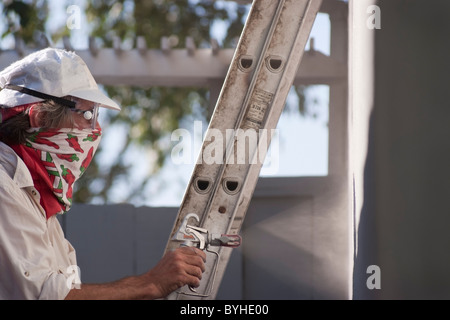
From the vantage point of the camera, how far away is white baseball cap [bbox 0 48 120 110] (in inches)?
111

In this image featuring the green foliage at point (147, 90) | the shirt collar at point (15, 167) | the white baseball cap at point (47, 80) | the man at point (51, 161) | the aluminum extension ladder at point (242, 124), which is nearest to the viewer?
the man at point (51, 161)

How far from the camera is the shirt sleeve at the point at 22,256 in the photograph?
249 cm

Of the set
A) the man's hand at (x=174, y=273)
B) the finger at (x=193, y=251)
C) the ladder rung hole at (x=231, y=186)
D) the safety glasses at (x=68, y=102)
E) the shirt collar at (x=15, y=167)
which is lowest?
the man's hand at (x=174, y=273)

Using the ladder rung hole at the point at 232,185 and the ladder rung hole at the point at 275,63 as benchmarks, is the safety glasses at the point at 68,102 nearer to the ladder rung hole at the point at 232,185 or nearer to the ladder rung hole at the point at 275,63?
the ladder rung hole at the point at 232,185

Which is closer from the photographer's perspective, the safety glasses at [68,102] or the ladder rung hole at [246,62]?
the safety glasses at [68,102]

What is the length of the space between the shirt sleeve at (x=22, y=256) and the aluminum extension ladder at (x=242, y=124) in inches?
24.0

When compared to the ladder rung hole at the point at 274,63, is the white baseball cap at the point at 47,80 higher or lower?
lower

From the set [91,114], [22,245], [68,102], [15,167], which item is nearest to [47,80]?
[68,102]

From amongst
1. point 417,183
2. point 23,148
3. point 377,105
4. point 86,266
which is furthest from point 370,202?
point 86,266

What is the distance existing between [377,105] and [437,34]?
36cm

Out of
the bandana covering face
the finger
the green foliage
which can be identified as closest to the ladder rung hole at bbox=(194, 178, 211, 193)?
the finger

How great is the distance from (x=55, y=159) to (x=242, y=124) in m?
0.76

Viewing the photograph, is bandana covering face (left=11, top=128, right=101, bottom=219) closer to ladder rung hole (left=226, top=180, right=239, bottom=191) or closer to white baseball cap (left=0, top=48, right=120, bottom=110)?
white baseball cap (left=0, top=48, right=120, bottom=110)

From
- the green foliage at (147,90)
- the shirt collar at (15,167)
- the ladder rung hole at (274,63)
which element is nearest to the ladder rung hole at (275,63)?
the ladder rung hole at (274,63)
